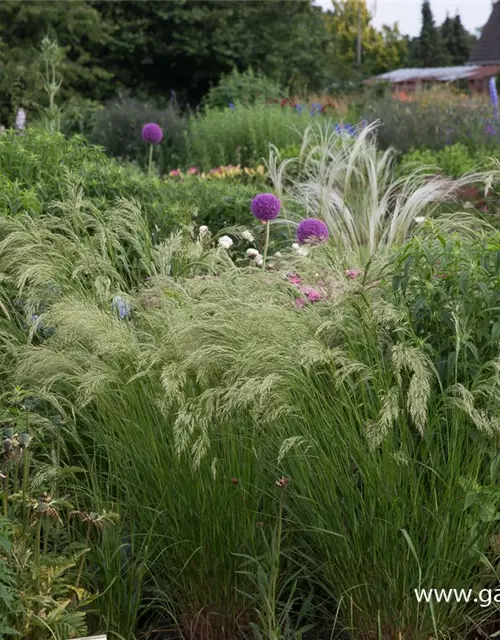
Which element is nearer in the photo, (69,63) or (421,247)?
(421,247)

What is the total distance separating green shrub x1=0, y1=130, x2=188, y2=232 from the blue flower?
128cm

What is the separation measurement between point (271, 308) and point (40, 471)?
0.88 m

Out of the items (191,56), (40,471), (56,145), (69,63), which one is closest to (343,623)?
(40,471)

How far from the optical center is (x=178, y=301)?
3361 mm

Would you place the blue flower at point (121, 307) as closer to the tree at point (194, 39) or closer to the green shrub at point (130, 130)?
the green shrub at point (130, 130)

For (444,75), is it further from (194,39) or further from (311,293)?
Result: (311,293)

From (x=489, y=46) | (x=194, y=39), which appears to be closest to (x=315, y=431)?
(x=194, y=39)

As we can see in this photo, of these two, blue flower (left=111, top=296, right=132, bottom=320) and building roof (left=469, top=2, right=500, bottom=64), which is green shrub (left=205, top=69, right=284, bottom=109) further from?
building roof (left=469, top=2, right=500, bottom=64)

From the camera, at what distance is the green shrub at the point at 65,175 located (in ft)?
16.6

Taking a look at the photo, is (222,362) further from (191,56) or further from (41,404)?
(191,56)

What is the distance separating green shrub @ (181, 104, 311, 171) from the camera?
11.4 meters

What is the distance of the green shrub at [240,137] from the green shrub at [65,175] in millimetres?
5540

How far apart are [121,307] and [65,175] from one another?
1693 millimetres

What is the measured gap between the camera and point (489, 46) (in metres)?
47.5
